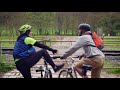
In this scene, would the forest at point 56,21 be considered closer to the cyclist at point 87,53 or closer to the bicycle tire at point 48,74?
the cyclist at point 87,53

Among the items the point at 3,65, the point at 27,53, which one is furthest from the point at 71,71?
the point at 3,65

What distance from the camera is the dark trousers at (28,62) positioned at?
10.6ft

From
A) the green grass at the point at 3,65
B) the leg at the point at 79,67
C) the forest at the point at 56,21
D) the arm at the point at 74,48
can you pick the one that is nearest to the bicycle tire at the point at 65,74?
the leg at the point at 79,67

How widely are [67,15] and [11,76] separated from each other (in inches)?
57.7

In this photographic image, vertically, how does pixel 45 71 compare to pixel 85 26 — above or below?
below

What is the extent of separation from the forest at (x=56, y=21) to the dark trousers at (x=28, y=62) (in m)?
0.37

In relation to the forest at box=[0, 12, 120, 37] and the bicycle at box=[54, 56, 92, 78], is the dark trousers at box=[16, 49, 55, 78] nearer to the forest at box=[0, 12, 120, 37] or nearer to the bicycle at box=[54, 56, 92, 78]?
the bicycle at box=[54, 56, 92, 78]

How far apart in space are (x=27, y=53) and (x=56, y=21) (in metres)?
0.76

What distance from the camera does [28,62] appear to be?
331 cm

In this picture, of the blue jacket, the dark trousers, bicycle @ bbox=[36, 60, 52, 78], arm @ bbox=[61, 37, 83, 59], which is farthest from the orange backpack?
the blue jacket

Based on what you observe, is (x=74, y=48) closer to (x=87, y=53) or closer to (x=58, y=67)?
(x=87, y=53)

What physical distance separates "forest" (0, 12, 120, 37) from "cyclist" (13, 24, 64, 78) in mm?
137

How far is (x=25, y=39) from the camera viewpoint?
3.22 metres
